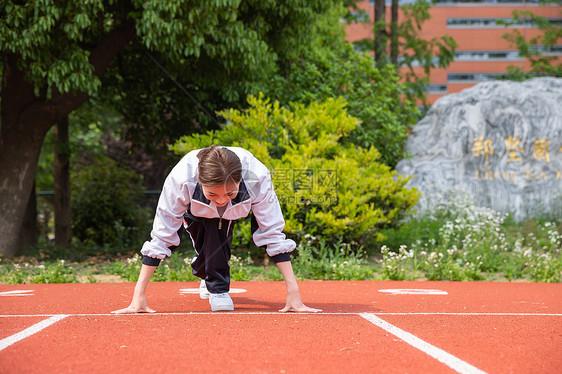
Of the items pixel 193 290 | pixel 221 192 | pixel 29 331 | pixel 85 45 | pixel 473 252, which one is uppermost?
pixel 85 45

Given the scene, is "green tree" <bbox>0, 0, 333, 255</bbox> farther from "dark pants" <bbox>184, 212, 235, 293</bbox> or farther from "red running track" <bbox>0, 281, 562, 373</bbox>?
"dark pants" <bbox>184, 212, 235, 293</bbox>

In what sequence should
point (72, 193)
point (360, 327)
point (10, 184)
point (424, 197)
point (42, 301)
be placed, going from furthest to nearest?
point (72, 193) → point (424, 197) → point (10, 184) → point (42, 301) → point (360, 327)

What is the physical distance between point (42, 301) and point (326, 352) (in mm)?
4068

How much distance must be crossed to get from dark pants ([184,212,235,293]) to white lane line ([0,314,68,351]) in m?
1.25

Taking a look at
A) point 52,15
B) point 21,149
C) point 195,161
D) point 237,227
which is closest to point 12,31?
point 52,15

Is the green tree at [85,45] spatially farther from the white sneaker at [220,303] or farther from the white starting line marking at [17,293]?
the white sneaker at [220,303]

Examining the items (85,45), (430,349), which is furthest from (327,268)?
(85,45)

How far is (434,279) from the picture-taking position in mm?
10859

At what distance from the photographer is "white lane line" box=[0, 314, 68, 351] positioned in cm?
513

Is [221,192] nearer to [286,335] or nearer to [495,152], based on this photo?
[286,335]

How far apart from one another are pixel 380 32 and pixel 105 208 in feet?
37.2

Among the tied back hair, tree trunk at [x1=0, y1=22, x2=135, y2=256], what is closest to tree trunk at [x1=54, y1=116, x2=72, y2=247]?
tree trunk at [x1=0, y1=22, x2=135, y2=256]

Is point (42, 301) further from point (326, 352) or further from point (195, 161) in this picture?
point (326, 352)

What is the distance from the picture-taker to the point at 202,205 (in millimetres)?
6547
